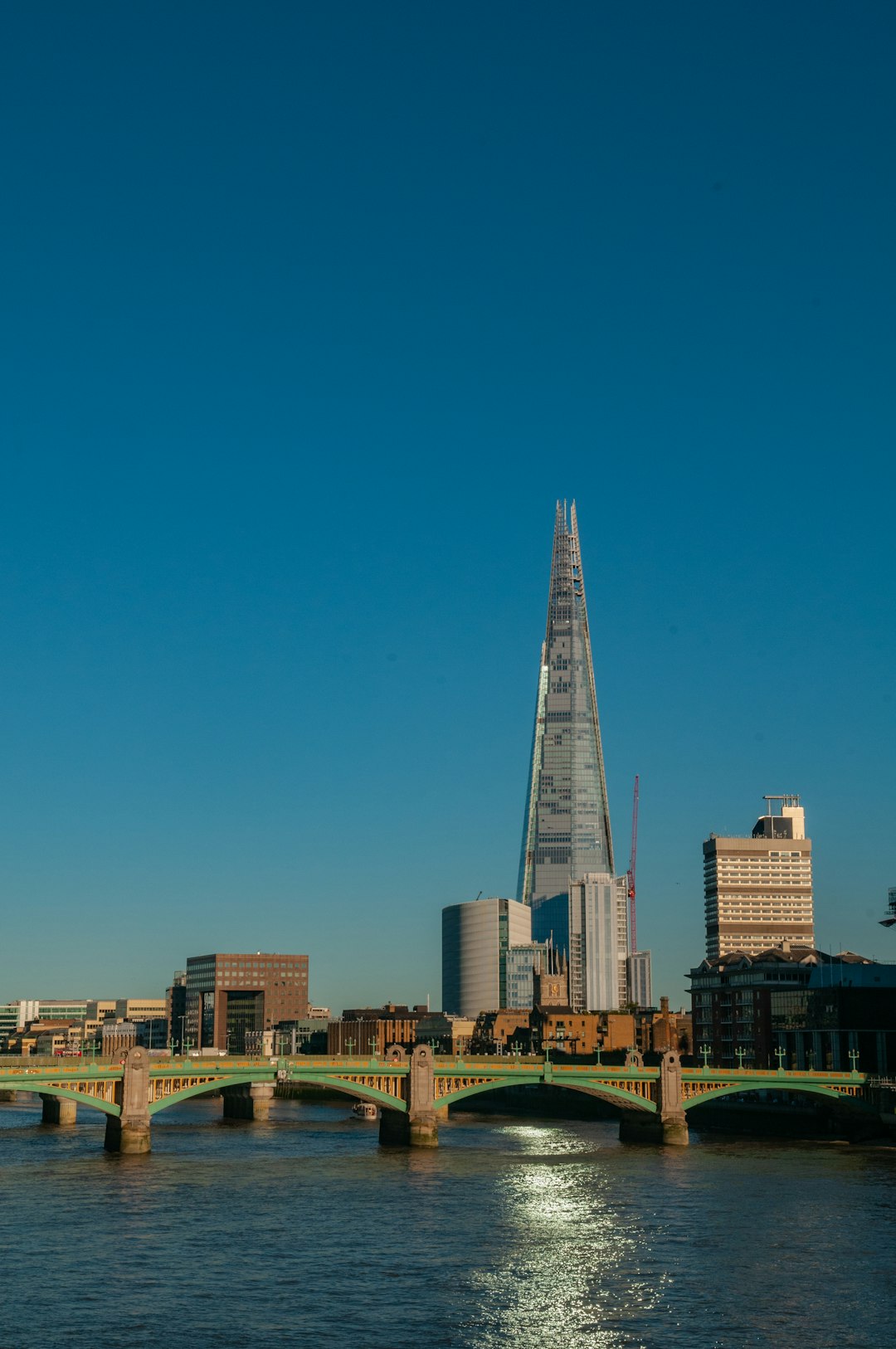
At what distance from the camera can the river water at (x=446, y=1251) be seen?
66.5m

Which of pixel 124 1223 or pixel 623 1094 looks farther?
pixel 623 1094

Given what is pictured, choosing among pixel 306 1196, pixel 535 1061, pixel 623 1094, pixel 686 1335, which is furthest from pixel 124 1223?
pixel 535 1061

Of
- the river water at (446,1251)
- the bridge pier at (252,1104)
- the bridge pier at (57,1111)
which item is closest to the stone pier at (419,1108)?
the river water at (446,1251)

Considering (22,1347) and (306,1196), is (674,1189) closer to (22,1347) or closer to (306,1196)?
(306,1196)

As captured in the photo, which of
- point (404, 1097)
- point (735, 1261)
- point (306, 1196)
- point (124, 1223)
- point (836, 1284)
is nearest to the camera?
point (836, 1284)

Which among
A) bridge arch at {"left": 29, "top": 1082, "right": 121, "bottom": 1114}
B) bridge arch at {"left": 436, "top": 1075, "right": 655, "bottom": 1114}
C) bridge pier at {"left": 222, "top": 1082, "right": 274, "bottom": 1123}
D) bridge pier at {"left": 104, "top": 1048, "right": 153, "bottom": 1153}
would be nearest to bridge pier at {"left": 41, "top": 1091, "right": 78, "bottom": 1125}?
bridge pier at {"left": 222, "top": 1082, "right": 274, "bottom": 1123}

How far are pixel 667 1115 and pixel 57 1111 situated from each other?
254ft

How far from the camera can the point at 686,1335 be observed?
6531 centimetres

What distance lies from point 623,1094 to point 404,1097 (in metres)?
22.0

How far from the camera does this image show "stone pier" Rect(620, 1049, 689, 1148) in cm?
15125

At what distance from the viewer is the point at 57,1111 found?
185625mm

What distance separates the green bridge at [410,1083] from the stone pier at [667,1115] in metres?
0.08

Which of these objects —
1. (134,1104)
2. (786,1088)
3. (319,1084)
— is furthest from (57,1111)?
(786,1088)

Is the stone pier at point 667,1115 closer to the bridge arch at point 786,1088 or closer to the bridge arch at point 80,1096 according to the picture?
the bridge arch at point 786,1088
